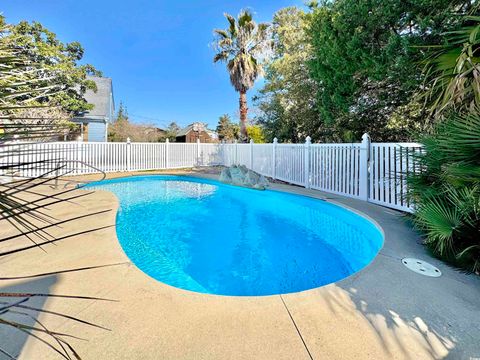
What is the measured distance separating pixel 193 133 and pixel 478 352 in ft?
123

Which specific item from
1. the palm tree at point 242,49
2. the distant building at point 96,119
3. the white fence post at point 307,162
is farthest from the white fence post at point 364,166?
the distant building at point 96,119

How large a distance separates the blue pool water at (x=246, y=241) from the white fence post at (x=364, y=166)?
924mm

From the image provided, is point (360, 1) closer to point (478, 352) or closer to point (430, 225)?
point (430, 225)

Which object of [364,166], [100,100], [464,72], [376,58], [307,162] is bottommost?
[364,166]

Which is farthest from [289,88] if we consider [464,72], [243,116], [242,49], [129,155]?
[464,72]

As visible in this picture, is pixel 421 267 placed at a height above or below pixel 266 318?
above

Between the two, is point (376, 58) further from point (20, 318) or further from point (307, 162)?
point (20, 318)

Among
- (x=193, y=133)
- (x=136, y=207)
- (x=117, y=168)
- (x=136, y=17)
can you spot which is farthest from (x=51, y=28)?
(x=193, y=133)

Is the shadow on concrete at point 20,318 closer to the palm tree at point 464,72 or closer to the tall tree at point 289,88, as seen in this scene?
the palm tree at point 464,72

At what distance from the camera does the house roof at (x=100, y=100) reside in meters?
16.9

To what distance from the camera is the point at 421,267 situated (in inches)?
114

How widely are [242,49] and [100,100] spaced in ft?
36.4

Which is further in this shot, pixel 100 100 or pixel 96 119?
pixel 100 100

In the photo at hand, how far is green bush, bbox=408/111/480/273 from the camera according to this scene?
2496 millimetres
